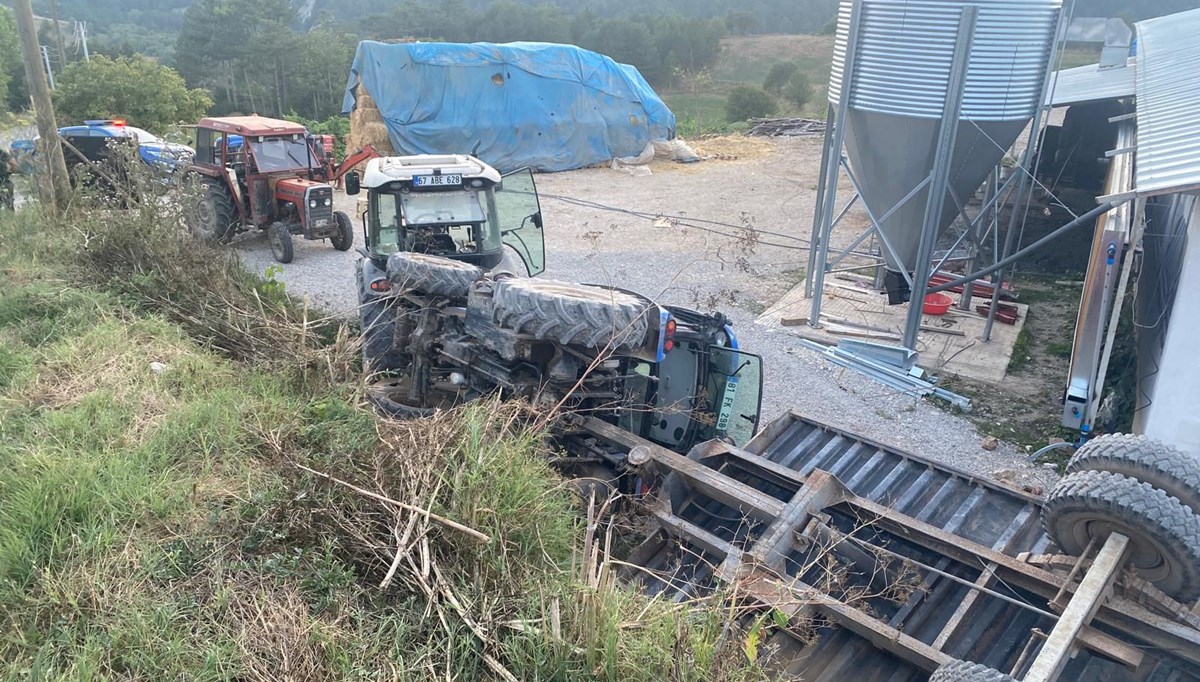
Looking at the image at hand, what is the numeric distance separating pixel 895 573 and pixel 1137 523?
1.08 meters

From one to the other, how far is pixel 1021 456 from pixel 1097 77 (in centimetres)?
1060

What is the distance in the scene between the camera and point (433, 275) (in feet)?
17.7

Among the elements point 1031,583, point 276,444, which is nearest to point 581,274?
point 276,444

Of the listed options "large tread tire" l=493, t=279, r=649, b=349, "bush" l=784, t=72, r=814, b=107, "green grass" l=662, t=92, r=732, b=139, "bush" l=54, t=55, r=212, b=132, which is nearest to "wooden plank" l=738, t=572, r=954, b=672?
"large tread tire" l=493, t=279, r=649, b=349

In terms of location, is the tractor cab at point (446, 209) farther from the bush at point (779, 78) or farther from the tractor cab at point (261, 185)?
the bush at point (779, 78)

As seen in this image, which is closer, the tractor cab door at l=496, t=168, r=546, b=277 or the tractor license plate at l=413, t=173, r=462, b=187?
the tractor license plate at l=413, t=173, r=462, b=187

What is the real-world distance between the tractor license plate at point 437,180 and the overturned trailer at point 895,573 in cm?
325

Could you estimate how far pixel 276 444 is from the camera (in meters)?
4.16

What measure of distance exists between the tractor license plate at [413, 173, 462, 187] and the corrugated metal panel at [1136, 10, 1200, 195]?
18.3 feet

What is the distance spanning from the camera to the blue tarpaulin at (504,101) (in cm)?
1955

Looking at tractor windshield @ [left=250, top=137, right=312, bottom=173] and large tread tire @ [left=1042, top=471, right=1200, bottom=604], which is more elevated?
tractor windshield @ [left=250, top=137, right=312, bottom=173]

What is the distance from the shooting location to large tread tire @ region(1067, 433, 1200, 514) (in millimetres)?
3371

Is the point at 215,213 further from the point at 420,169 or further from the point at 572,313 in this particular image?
the point at 572,313

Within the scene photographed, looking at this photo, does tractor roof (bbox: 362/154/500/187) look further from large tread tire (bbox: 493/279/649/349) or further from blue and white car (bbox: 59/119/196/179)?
blue and white car (bbox: 59/119/196/179)
